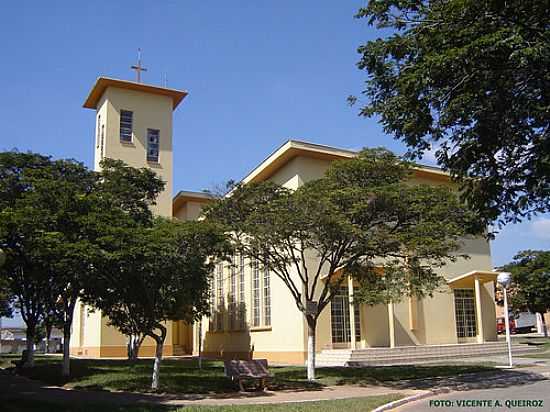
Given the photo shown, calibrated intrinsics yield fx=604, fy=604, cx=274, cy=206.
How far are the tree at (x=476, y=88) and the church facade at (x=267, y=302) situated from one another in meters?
14.6

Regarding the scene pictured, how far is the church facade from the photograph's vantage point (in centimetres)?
2744

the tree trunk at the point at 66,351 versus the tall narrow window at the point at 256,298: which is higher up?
the tall narrow window at the point at 256,298

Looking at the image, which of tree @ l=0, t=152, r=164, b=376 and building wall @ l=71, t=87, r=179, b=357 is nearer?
tree @ l=0, t=152, r=164, b=376

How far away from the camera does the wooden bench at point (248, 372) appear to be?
16.2 meters

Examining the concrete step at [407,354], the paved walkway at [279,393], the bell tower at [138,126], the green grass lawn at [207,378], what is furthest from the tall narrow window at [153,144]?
the paved walkway at [279,393]

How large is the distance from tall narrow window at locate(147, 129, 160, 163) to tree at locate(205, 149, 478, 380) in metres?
19.5

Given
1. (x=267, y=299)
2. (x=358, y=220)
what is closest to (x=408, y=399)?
(x=358, y=220)

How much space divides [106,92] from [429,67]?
31.7m

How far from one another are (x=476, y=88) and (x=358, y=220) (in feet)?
28.6

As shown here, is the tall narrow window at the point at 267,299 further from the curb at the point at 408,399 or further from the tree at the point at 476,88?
the tree at the point at 476,88

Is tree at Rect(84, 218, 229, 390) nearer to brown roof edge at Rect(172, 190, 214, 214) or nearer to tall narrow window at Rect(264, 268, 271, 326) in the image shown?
tall narrow window at Rect(264, 268, 271, 326)

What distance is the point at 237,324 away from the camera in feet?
108

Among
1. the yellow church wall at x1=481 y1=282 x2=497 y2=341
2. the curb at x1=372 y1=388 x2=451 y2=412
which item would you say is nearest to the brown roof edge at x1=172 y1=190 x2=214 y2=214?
the yellow church wall at x1=481 y1=282 x2=497 y2=341

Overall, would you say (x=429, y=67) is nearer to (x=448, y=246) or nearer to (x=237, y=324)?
(x=448, y=246)
